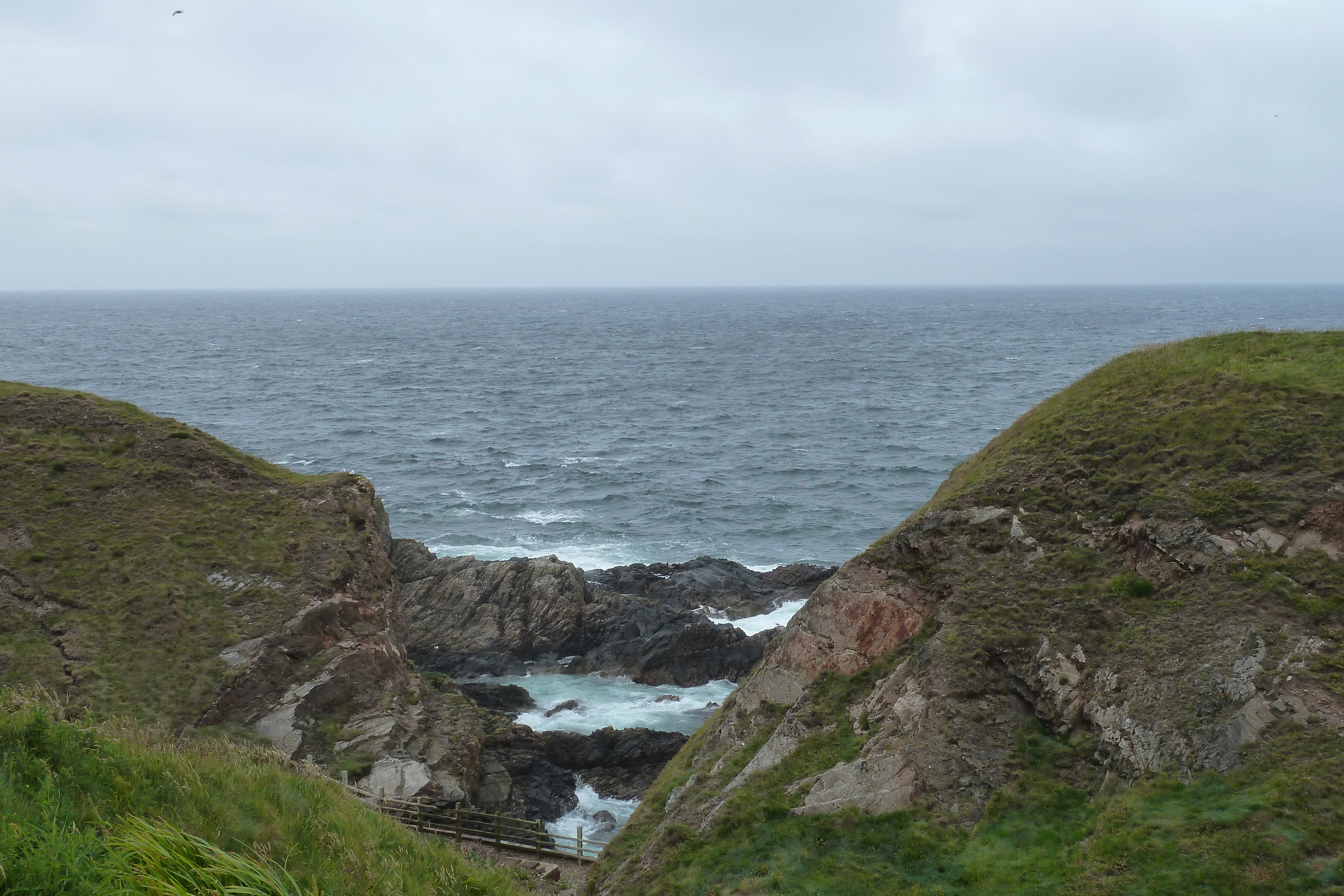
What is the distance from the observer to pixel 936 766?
17.6m

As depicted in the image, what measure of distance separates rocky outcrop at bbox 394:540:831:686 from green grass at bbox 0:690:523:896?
73.4 ft

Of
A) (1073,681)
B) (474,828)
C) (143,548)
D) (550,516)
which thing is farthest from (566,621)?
(1073,681)

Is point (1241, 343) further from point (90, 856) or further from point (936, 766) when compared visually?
point (90, 856)

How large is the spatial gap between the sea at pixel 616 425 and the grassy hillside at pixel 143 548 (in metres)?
11.0

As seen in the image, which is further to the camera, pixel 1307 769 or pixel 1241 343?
pixel 1241 343

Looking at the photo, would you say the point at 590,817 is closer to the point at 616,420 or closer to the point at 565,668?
the point at 565,668

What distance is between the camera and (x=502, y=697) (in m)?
34.8

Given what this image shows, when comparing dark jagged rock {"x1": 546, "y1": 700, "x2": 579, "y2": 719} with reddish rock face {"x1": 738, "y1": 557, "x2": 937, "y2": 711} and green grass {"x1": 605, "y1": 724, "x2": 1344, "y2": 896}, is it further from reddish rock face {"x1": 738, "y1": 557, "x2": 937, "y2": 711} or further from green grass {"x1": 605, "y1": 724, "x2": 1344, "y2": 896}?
green grass {"x1": 605, "y1": 724, "x2": 1344, "y2": 896}

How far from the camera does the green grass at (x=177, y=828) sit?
8.52 meters

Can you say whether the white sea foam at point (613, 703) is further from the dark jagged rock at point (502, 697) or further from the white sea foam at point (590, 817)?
the white sea foam at point (590, 817)

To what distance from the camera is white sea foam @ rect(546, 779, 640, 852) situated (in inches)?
1052

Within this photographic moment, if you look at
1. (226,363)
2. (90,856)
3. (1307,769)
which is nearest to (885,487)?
(1307,769)

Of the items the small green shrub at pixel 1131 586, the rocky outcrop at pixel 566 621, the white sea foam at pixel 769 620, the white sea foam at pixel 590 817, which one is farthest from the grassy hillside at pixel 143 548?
the small green shrub at pixel 1131 586

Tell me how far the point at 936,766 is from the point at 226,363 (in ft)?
450
